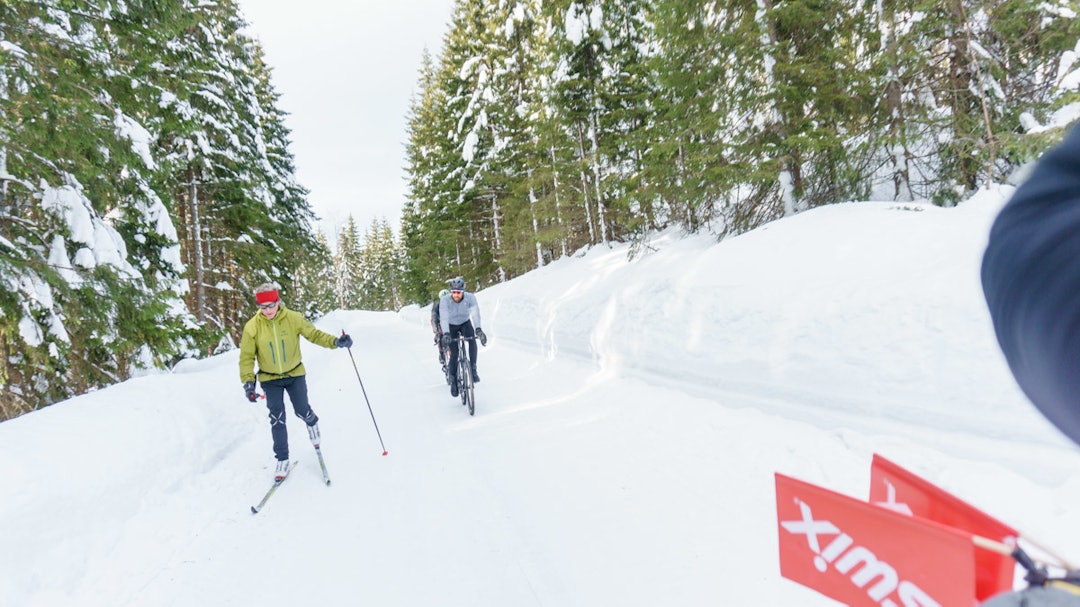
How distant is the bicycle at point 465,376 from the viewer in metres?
8.03

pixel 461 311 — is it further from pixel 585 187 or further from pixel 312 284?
pixel 312 284

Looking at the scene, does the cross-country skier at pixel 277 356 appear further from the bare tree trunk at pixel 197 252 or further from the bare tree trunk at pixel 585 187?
the bare tree trunk at pixel 585 187

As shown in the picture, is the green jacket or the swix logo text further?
the green jacket

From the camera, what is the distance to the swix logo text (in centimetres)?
118

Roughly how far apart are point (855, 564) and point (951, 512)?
10.1 inches

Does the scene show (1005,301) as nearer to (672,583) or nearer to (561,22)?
(672,583)

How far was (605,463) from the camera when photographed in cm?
543

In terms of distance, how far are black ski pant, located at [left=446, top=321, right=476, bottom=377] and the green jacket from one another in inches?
114

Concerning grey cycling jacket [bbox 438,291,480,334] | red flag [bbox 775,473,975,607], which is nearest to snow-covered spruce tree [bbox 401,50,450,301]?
grey cycling jacket [bbox 438,291,480,334]

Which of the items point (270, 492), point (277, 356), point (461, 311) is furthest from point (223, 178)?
point (270, 492)

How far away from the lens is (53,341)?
240 inches

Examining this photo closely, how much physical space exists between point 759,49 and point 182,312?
38.0 feet

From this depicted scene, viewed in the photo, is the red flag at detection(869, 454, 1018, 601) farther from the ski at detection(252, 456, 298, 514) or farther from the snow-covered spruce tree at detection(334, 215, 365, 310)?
the snow-covered spruce tree at detection(334, 215, 365, 310)

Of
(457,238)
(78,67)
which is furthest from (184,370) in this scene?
(457,238)
